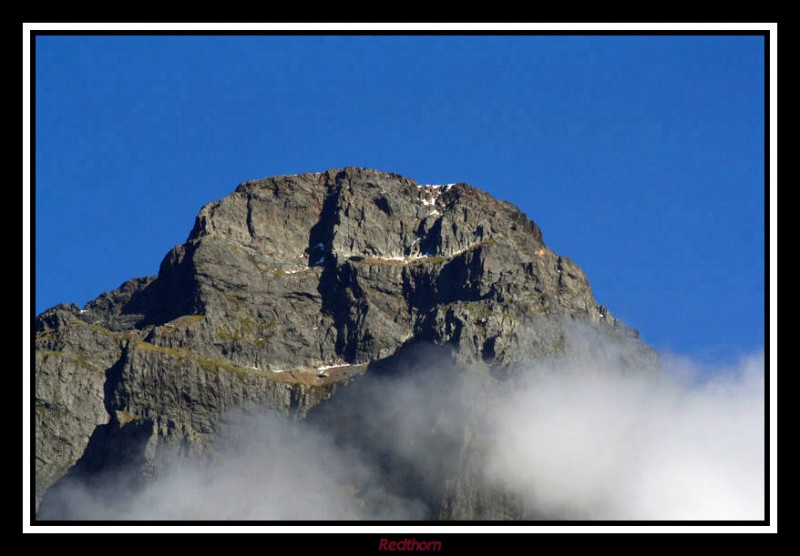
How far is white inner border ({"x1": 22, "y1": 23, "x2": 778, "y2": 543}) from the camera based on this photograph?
129000mm
